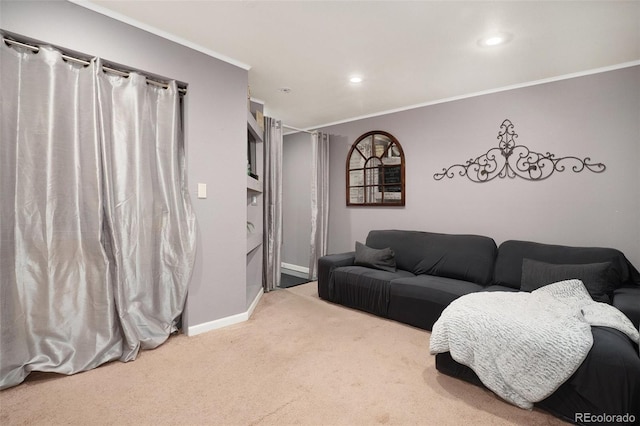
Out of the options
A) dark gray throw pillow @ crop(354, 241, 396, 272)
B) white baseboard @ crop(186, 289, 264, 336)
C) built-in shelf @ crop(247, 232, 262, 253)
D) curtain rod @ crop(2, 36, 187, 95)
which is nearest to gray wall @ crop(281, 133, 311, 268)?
built-in shelf @ crop(247, 232, 262, 253)

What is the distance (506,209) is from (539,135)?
812 millimetres

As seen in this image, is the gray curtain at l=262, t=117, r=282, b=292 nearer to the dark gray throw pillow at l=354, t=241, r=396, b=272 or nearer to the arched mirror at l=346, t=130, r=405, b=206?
the dark gray throw pillow at l=354, t=241, r=396, b=272

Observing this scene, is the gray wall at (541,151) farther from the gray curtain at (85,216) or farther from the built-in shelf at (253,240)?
the gray curtain at (85,216)

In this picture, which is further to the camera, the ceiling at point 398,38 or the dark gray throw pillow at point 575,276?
the dark gray throw pillow at point 575,276

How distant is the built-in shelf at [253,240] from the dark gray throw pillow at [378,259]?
1.20 metres

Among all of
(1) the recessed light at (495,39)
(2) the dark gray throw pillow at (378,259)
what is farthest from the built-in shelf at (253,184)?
(1) the recessed light at (495,39)

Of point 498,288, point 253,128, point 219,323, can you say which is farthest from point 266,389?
point 253,128

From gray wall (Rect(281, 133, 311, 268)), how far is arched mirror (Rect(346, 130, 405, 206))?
0.93 metres

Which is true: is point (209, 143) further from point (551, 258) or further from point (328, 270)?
point (551, 258)

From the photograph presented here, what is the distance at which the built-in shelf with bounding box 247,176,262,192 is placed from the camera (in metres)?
3.27

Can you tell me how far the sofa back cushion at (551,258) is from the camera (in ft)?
8.57

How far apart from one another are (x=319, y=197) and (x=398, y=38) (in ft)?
8.50

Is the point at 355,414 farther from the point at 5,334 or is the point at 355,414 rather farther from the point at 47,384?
the point at 5,334

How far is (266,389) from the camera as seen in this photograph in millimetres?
1903
